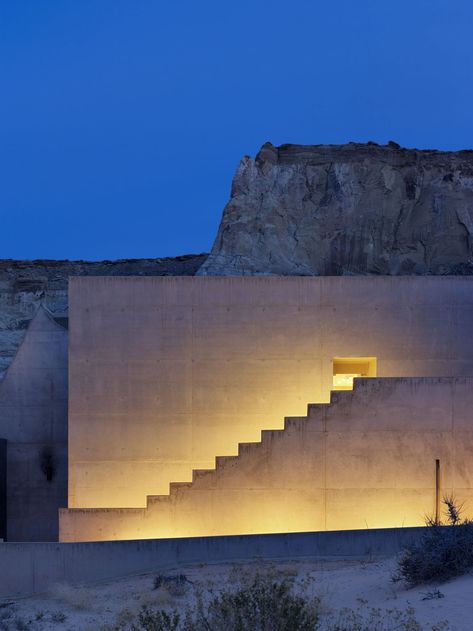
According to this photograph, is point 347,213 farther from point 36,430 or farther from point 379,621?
point 379,621

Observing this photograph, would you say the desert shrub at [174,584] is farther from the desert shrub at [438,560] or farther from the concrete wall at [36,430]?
the concrete wall at [36,430]

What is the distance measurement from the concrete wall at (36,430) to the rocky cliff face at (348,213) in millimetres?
6816

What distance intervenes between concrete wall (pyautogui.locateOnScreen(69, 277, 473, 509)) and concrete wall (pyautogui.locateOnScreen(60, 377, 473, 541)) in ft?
4.76

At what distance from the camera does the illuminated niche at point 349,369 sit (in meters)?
14.3

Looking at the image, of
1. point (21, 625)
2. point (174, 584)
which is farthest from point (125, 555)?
point (21, 625)

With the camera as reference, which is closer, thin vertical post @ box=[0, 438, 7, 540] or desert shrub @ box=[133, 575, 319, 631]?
desert shrub @ box=[133, 575, 319, 631]

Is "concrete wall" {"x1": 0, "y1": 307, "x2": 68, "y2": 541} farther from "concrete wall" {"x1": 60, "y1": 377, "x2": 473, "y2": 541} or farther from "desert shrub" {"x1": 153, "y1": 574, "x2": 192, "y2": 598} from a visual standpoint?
"desert shrub" {"x1": 153, "y1": 574, "x2": 192, "y2": 598}

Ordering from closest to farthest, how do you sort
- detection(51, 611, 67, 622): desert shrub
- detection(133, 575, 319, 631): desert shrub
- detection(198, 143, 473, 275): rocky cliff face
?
1. detection(133, 575, 319, 631): desert shrub
2. detection(51, 611, 67, 622): desert shrub
3. detection(198, 143, 473, 275): rocky cliff face

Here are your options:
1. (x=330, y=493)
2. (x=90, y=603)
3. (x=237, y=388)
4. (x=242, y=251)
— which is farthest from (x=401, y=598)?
(x=242, y=251)

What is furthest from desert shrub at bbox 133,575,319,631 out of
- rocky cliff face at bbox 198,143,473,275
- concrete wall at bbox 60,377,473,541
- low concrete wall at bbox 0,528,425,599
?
rocky cliff face at bbox 198,143,473,275

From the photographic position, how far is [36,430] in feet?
58.4

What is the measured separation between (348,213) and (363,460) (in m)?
13.9

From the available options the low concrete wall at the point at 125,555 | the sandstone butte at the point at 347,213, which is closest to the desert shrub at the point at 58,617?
the low concrete wall at the point at 125,555

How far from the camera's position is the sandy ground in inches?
280
